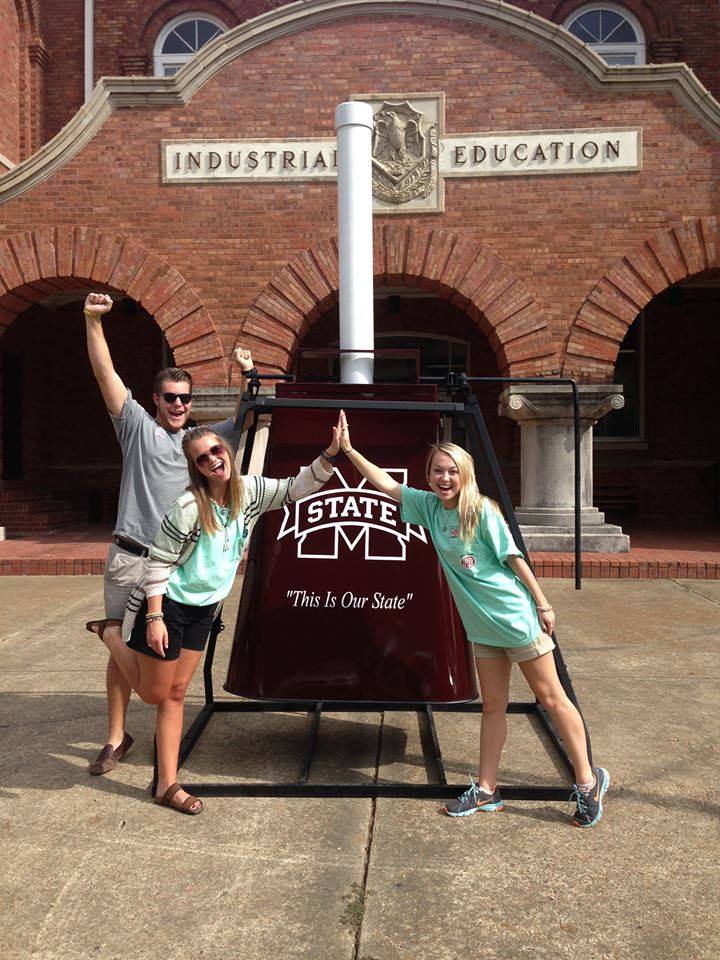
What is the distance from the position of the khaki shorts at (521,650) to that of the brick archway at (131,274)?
22.5 feet

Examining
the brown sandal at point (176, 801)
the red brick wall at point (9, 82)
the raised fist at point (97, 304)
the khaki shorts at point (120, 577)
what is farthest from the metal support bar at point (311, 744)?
the red brick wall at point (9, 82)

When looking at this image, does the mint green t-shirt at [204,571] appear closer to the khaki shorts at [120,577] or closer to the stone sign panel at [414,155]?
the khaki shorts at [120,577]

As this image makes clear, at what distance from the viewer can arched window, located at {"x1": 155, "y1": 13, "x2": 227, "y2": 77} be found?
14.5 metres

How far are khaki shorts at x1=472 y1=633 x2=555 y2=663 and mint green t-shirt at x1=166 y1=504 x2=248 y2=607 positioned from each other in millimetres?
922

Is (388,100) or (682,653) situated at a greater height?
(388,100)

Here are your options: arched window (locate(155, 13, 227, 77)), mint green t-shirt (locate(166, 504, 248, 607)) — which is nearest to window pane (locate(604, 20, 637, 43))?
arched window (locate(155, 13, 227, 77))

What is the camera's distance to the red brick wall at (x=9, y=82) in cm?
1229

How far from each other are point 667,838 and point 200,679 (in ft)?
9.28

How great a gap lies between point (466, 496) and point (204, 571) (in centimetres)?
95

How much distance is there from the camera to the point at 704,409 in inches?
528

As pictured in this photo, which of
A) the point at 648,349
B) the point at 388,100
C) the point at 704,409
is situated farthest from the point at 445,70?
the point at 704,409

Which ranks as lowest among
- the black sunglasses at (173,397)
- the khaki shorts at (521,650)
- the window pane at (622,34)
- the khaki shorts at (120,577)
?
the khaki shorts at (521,650)

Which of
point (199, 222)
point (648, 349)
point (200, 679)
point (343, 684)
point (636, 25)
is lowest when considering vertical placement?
point (200, 679)

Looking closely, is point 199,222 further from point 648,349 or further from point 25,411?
point 648,349
